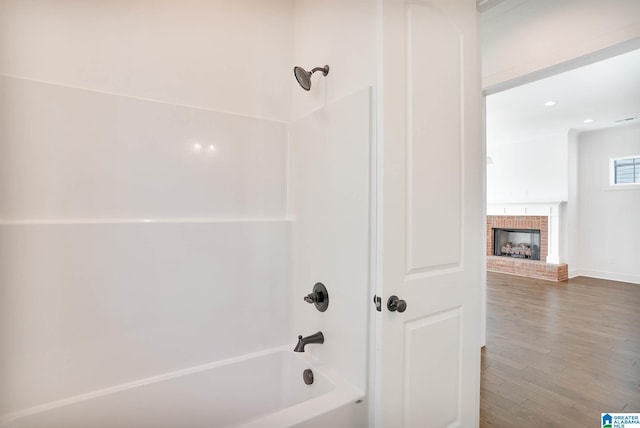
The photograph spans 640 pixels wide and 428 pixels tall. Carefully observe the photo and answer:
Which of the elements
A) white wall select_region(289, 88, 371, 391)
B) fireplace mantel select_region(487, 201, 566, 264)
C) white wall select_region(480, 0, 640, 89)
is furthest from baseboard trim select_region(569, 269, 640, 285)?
white wall select_region(289, 88, 371, 391)

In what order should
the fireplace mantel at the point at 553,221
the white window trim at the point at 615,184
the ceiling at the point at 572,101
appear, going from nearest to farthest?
the ceiling at the point at 572,101 → the white window trim at the point at 615,184 → the fireplace mantel at the point at 553,221

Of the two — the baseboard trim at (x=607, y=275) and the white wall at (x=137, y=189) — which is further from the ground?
the white wall at (x=137, y=189)

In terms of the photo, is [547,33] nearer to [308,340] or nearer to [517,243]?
[308,340]

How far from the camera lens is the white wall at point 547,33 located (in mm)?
1798

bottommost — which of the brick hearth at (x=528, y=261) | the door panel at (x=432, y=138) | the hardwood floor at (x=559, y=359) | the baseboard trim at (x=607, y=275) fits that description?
the hardwood floor at (x=559, y=359)

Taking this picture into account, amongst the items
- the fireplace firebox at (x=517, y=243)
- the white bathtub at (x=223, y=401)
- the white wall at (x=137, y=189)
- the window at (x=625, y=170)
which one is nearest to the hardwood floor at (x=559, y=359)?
the white bathtub at (x=223, y=401)

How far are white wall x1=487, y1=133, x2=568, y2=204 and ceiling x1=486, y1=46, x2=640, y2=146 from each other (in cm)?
26

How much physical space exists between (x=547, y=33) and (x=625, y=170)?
5.16m

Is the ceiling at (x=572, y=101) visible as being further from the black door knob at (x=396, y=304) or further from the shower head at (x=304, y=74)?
the black door knob at (x=396, y=304)

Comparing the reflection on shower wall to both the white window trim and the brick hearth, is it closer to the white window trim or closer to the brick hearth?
the brick hearth

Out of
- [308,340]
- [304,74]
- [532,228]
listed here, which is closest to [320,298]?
[308,340]

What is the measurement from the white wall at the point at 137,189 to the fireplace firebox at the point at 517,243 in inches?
256

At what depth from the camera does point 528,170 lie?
20.7 ft

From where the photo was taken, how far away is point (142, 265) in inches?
58.2
